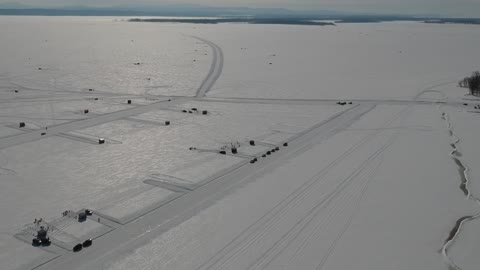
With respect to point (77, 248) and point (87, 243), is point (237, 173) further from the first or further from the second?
point (77, 248)

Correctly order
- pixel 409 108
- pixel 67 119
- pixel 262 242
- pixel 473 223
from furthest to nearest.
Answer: pixel 409 108
pixel 67 119
pixel 473 223
pixel 262 242

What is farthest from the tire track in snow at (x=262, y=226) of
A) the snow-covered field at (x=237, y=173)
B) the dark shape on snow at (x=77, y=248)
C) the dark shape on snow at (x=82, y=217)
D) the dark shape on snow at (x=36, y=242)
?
the dark shape on snow at (x=36, y=242)

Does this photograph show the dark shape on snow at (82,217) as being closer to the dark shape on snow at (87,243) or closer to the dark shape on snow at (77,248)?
the dark shape on snow at (87,243)

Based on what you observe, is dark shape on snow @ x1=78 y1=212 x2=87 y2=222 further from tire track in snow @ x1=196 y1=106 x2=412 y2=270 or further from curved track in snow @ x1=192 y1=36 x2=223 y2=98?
curved track in snow @ x1=192 y1=36 x2=223 y2=98

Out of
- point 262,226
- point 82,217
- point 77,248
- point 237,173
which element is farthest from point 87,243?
point 237,173

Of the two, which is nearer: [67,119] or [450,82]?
[67,119]

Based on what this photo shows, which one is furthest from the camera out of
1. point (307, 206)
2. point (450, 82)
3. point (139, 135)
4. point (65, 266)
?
point (450, 82)

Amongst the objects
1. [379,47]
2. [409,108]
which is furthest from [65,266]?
[379,47]

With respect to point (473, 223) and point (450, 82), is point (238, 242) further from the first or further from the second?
point (450, 82)
